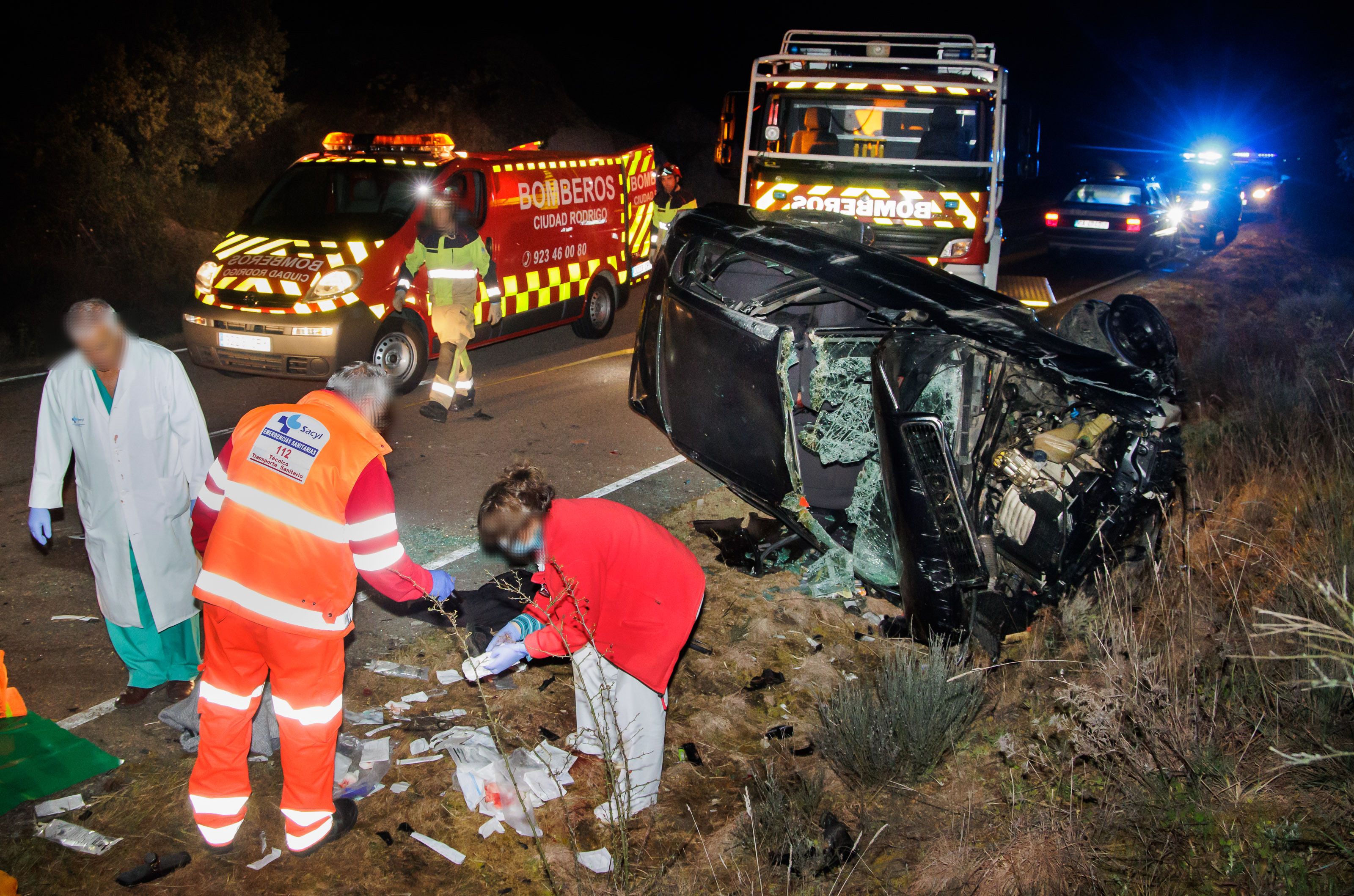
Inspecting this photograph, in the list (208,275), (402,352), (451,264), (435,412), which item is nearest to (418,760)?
(435,412)

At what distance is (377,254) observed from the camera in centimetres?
760

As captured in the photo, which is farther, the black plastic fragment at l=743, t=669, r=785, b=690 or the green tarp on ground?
the black plastic fragment at l=743, t=669, r=785, b=690

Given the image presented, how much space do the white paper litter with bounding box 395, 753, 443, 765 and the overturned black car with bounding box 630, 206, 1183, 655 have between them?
76.9 inches

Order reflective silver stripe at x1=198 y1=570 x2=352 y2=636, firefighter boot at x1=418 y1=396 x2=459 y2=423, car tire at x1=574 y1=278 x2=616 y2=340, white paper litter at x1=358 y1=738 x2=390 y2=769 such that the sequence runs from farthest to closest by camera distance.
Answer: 1. car tire at x1=574 y1=278 x2=616 y2=340
2. firefighter boot at x1=418 y1=396 x2=459 y2=423
3. white paper litter at x1=358 y1=738 x2=390 y2=769
4. reflective silver stripe at x1=198 y1=570 x2=352 y2=636

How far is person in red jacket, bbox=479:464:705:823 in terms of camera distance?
2959 millimetres

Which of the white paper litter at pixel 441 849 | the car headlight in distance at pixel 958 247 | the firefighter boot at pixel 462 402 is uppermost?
the car headlight in distance at pixel 958 247

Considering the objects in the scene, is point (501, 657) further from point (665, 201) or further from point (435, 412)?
point (665, 201)

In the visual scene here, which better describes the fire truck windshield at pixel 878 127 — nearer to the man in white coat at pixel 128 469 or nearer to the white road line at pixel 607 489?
the white road line at pixel 607 489

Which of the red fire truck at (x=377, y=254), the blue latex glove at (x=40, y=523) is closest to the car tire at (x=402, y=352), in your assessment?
the red fire truck at (x=377, y=254)

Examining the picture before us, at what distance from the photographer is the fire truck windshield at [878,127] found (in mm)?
8531

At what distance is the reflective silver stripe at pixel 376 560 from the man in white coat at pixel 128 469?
3.60 feet

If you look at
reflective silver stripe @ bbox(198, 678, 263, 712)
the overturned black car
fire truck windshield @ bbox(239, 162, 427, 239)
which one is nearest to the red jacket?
reflective silver stripe @ bbox(198, 678, 263, 712)

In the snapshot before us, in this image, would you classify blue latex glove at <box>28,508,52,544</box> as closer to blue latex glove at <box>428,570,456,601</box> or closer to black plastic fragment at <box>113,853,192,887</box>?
black plastic fragment at <box>113,853,192,887</box>

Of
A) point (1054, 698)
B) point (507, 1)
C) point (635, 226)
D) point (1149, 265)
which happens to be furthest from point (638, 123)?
point (1054, 698)
